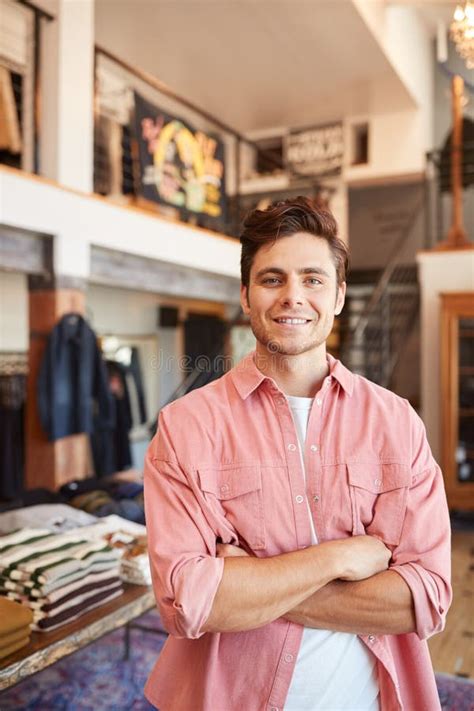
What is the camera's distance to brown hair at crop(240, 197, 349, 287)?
4.25 ft

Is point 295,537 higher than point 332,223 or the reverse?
the reverse

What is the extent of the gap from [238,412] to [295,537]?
0.92ft

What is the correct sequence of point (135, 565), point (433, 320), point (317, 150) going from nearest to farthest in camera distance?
point (135, 565), point (433, 320), point (317, 150)

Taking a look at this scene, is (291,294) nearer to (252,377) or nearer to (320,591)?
(252,377)

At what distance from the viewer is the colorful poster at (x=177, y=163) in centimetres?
514

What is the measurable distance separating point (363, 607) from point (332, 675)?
0.16 m

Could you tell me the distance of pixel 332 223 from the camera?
1.34m

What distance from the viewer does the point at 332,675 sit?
4.03 ft

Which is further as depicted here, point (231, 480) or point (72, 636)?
point (72, 636)

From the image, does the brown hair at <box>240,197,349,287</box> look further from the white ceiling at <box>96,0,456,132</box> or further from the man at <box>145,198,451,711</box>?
the white ceiling at <box>96,0,456,132</box>

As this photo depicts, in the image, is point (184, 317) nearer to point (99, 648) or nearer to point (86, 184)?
point (86, 184)

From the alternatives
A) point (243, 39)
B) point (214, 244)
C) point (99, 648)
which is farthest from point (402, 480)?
point (243, 39)

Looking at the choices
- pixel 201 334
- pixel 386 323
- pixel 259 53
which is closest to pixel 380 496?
pixel 386 323

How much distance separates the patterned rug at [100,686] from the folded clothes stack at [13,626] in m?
0.99
